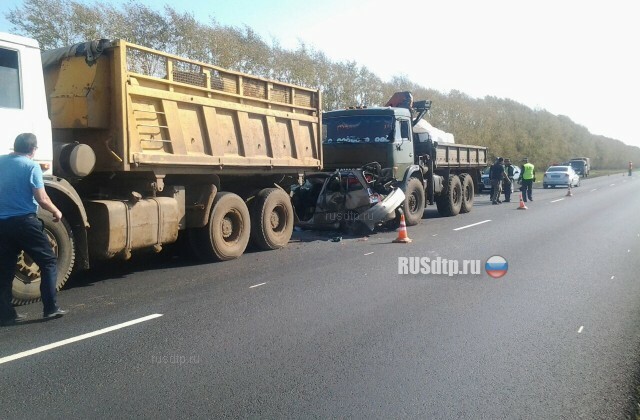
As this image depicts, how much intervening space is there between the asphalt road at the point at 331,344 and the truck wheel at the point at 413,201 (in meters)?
4.95

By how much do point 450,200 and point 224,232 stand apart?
9253 mm

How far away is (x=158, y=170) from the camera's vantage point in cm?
809

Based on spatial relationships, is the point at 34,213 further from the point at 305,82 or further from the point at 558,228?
the point at 305,82

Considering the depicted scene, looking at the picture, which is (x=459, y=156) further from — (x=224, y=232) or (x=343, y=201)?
(x=224, y=232)

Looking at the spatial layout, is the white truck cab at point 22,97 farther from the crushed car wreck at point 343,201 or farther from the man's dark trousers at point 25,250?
the crushed car wreck at point 343,201

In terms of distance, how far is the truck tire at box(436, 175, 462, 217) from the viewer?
56.2ft

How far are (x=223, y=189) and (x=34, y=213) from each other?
4.71m

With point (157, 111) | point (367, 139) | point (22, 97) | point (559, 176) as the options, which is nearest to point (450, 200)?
point (367, 139)

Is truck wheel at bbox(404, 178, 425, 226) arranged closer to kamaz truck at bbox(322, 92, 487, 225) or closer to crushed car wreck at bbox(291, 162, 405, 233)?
kamaz truck at bbox(322, 92, 487, 225)

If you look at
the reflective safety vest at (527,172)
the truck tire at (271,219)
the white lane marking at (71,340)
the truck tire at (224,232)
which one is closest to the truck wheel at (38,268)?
the white lane marking at (71,340)

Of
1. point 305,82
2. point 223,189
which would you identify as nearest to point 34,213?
point 223,189

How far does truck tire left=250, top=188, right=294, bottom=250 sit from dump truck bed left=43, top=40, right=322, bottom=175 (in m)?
0.61

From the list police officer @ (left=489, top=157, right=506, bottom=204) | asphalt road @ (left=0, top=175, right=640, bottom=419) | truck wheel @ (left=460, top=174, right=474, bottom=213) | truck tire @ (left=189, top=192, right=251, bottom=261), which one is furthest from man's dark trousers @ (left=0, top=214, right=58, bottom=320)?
police officer @ (left=489, top=157, right=506, bottom=204)

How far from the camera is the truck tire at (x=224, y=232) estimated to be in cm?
921
